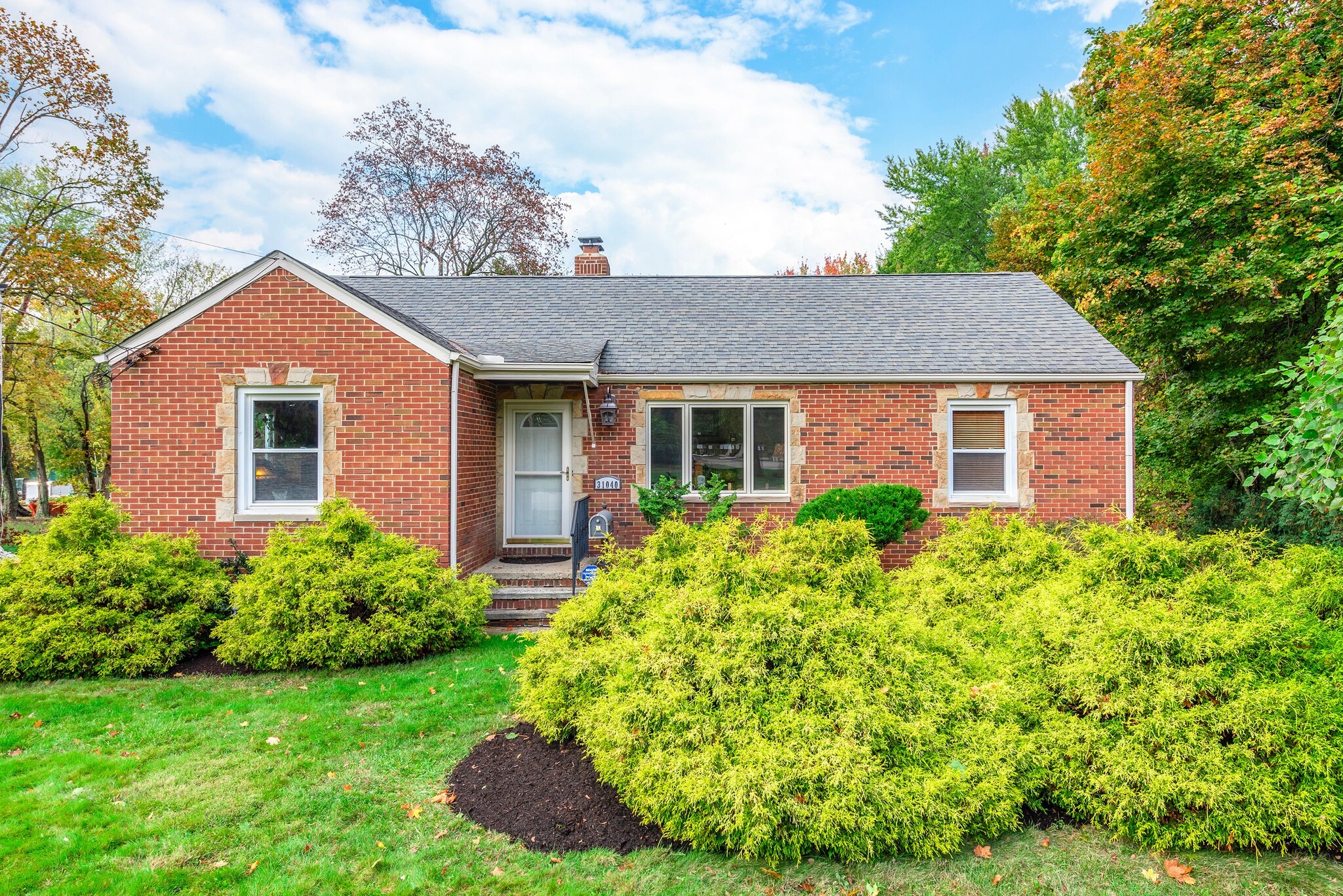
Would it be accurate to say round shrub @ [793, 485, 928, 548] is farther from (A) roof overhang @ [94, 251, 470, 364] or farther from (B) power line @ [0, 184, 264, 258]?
(B) power line @ [0, 184, 264, 258]

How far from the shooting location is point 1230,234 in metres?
10.1

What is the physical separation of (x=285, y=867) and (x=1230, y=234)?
45.8ft

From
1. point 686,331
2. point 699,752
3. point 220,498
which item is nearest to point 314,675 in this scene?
point 220,498

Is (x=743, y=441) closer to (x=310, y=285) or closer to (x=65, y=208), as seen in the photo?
(x=310, y=285)

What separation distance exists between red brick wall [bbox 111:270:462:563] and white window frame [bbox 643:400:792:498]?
3002mm

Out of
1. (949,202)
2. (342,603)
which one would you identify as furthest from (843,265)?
(342,603)

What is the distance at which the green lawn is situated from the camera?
9.30 ft

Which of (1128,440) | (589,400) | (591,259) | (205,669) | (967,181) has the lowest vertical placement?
(205,669)

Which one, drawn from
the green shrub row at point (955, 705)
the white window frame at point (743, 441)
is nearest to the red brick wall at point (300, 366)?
the white window frame at point (743, 441)

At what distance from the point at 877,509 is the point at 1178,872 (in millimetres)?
5485


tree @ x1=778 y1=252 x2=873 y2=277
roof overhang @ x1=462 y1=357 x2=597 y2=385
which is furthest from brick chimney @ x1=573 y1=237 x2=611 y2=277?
tree @ x1=778 y1=252 x2=873 y2=277

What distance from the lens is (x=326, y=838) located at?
3.19 meters

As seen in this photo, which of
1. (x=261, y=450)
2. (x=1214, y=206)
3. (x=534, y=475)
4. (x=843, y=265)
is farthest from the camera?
(x=843, y=265)

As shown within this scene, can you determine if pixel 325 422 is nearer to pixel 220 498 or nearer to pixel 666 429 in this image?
pixel 220 498
